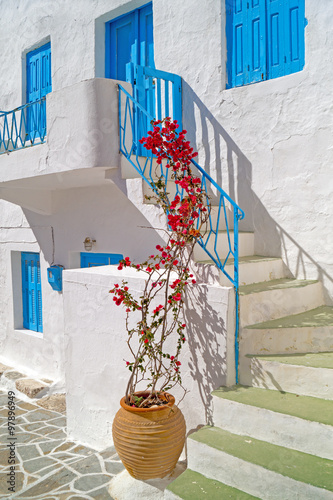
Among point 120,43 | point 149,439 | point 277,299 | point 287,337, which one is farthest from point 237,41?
point 149,439

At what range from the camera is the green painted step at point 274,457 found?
2.96 metres

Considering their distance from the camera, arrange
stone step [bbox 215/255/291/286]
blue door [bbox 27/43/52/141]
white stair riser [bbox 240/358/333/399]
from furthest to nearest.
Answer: blue door [bbox 27/43/52/141] → stone step [bbox 215/255/291/286] → white stair riser [bbox 240/358/333/399]

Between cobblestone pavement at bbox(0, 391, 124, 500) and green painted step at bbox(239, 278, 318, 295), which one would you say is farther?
green painted step at bbox(239, 278, 318, 295)

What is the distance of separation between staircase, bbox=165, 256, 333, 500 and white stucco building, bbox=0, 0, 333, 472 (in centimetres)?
11

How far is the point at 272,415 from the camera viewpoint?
346 cm

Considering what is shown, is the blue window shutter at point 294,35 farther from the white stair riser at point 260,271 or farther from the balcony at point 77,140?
the white stair riser at point 260,271

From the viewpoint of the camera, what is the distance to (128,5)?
6922 millimetres

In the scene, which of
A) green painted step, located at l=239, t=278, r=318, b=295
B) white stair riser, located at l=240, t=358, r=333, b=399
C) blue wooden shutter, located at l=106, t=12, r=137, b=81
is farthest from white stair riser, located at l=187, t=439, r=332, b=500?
blue wooden shutter, located at l=106, t=12, r=137, b=81

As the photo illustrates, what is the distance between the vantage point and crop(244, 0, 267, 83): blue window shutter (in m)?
5.54

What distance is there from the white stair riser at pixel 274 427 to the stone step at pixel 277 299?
29.5 inches

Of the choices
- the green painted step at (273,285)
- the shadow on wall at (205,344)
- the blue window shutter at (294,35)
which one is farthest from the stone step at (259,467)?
→ the blue window shutter at (294,35)

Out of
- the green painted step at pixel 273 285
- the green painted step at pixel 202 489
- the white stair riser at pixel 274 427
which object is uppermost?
the green painted step at pixel 273 285

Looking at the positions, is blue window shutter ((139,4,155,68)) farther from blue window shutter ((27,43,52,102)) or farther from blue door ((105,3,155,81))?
blue window shutter ((27,43,52,102))

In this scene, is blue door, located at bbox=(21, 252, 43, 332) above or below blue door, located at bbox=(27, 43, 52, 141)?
below
